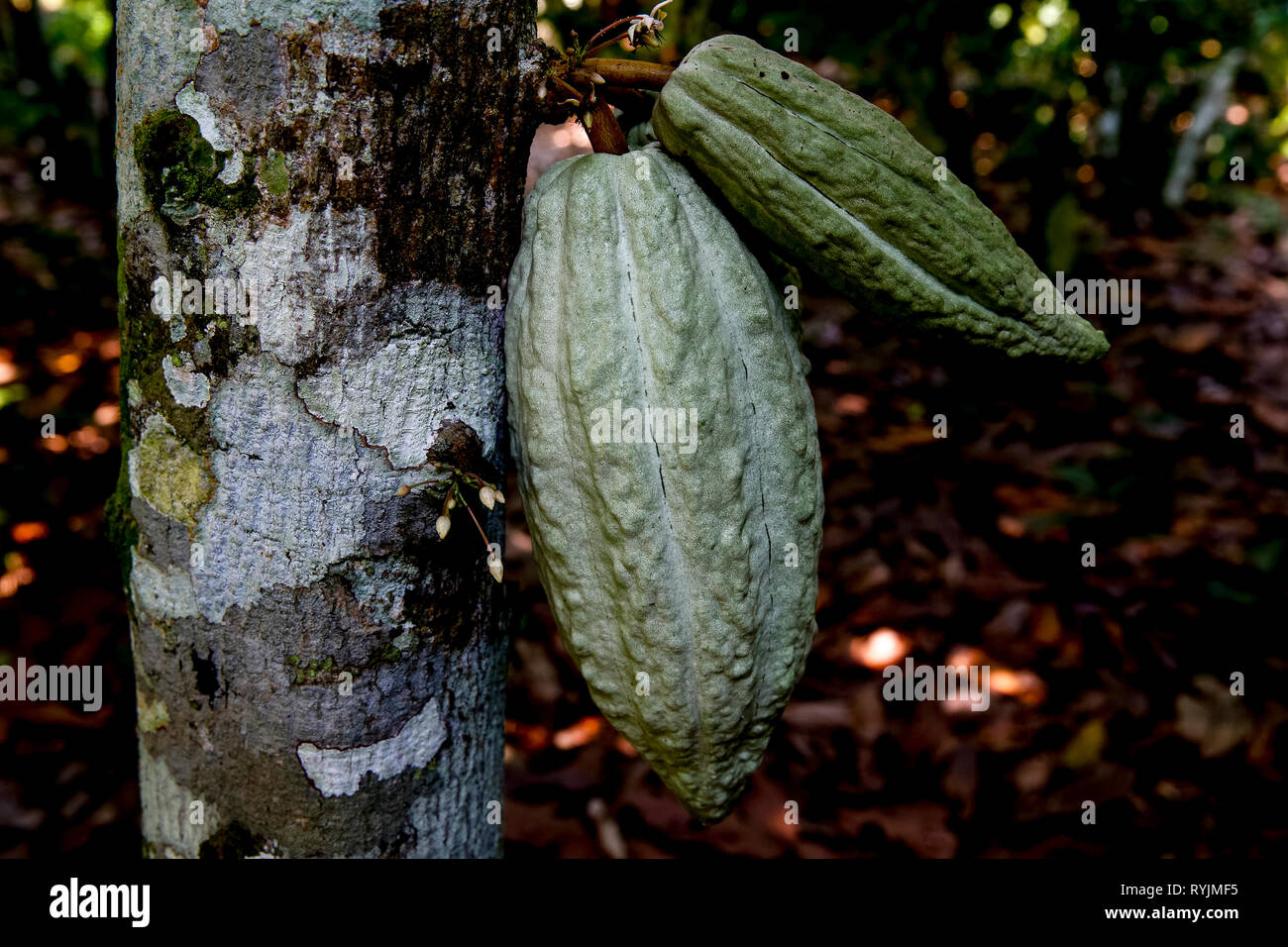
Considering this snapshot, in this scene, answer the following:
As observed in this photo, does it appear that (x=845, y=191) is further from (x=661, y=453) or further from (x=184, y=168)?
(x=184, y=168)

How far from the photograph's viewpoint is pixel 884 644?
254cm

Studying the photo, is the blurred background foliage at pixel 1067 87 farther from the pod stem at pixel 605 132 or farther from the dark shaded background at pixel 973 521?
the pod stem at pixel 605 132

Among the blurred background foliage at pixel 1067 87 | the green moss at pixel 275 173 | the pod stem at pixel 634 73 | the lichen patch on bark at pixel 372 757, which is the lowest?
the lichen patch on bark at pixel 372 757

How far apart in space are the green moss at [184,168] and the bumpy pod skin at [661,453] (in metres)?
A: 0.28

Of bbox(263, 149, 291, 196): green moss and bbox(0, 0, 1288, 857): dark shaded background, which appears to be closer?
bbox(263, 149, 291, 196): green moss

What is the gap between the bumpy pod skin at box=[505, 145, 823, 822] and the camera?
967 millimetres

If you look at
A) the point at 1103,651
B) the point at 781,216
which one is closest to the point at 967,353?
the point at 781,216

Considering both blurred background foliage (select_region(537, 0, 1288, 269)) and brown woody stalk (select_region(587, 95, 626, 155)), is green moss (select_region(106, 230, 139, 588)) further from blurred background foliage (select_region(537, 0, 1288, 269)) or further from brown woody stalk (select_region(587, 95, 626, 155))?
blurred background foliage (select_region(537, 0, 1288, 269))

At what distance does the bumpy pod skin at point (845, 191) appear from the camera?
0.98m

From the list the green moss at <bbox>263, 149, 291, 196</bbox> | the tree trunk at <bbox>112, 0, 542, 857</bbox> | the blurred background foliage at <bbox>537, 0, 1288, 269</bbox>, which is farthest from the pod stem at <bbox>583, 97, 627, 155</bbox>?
the blurred background foliage at <bbox>537, 0, 1288, 269</bbox>

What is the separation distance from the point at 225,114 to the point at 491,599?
1.83 ft

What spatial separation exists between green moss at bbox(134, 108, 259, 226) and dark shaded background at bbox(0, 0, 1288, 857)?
629 millimetres

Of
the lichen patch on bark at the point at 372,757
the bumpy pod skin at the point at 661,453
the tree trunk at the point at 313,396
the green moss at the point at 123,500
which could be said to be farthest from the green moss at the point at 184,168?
the lichen patch on bark at the point at 372,757

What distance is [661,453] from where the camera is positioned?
974 millimetres
